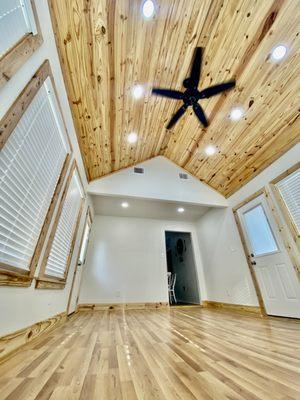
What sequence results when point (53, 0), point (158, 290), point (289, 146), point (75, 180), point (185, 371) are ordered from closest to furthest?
point (185, 371) < point (53, 0) < point (75, 180) < point (289, 146) < point (158, 290)

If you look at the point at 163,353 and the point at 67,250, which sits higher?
the point at 67,250

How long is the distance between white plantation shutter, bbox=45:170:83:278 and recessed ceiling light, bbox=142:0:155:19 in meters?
2.26

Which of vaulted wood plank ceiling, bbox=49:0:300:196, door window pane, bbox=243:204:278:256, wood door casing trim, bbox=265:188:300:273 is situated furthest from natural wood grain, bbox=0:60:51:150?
door window pane, bbox=243:204:278:256

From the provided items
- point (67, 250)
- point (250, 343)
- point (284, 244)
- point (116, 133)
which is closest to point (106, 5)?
point (116, 133)

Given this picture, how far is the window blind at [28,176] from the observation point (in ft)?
4.25

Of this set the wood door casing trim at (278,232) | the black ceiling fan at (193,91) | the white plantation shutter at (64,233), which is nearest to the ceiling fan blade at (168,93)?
the black ceiling fan at (193,91)

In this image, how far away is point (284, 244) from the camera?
10.8ft

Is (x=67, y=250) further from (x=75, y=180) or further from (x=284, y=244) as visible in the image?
(x=284, y=244)

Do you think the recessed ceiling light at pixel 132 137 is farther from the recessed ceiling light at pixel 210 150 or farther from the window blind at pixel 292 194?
the window blind at pixel 292 194

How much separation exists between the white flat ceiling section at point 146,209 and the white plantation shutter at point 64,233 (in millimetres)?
1688

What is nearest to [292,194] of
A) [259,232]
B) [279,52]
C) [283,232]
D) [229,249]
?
[283,232]

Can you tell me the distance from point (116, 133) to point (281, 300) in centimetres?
428

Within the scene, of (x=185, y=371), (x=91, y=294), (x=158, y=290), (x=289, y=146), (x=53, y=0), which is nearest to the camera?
(x=185, y=371)

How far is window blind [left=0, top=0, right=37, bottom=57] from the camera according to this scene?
1.04 m
